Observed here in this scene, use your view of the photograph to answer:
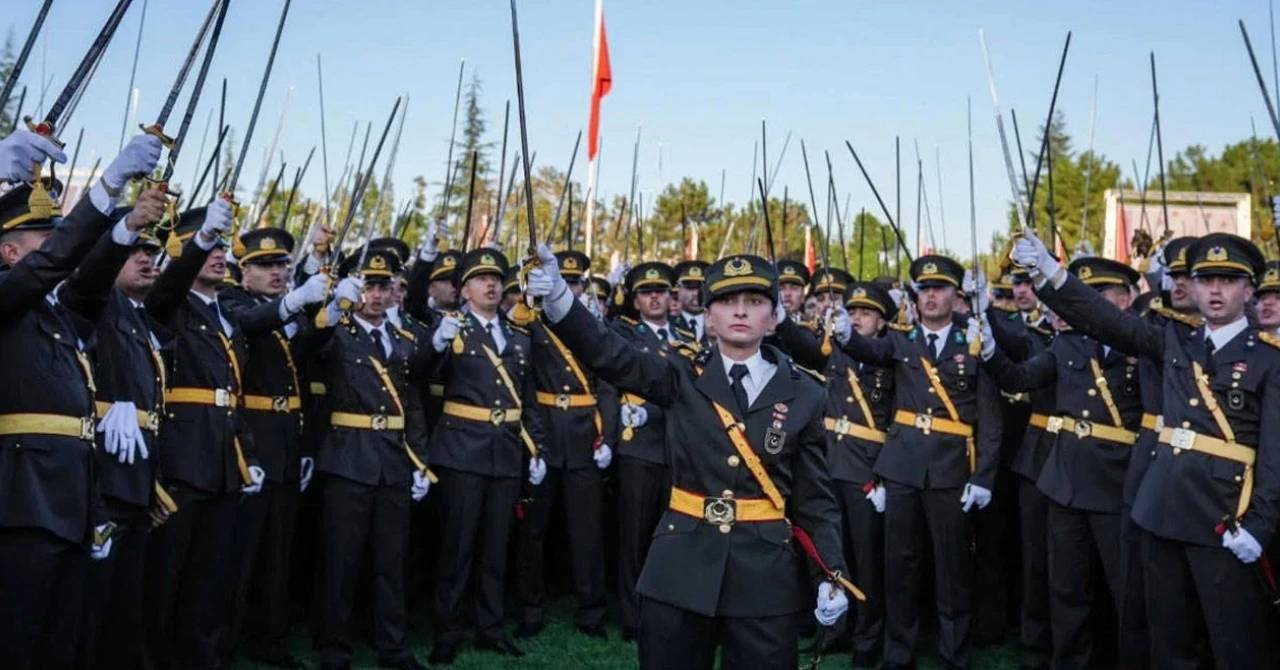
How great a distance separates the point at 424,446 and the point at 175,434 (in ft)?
6.72

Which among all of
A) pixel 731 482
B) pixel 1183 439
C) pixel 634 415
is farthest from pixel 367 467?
pixel 1183 439

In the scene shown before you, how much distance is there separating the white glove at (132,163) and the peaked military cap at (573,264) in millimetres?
5066

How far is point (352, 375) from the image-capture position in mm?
7297

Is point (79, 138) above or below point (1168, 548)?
above

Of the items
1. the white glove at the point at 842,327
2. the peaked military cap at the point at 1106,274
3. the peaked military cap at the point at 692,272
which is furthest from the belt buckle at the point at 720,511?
the peaked military cap at the point at 692,272

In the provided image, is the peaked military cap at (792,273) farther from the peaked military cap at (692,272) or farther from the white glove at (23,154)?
the white glove at (23,154)

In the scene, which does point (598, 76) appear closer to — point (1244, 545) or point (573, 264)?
point (573, 264)

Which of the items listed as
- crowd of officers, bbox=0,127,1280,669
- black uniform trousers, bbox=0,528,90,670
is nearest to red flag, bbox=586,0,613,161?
crowd of officers, bbox=0,127,1280,669

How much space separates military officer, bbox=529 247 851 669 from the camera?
4273mm

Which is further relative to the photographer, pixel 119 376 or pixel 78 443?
pixel 119 376

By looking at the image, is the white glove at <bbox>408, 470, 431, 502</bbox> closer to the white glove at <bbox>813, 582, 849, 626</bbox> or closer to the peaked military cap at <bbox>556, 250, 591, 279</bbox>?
the peaked military cap at <bbox>556, 250, 591, 279</bbox>

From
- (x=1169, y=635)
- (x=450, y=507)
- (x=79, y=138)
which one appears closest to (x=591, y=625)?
(x=450, y=507)

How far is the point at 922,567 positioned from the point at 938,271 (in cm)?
213

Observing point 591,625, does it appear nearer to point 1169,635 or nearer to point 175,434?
point 175,434
